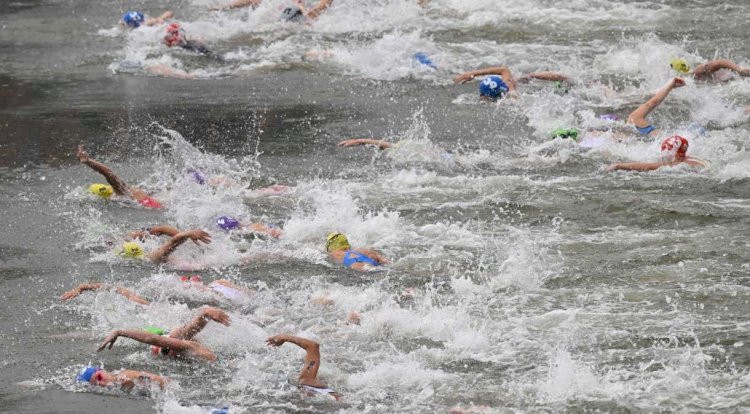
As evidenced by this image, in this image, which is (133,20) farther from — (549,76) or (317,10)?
(549,76)

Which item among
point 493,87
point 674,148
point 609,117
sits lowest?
point 674,148

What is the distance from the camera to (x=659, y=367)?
9570 mm

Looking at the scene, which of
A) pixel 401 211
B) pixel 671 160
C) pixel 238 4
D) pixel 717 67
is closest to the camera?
pixel 401 211

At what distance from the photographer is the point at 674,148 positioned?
46.0 ft

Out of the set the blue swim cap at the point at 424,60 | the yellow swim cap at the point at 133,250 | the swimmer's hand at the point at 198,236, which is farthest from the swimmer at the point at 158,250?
the blue swim cap at the point at 424,60

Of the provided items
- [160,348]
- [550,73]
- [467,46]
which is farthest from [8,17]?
[160,348]

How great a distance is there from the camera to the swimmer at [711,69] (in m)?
16.6

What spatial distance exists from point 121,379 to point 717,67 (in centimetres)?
998

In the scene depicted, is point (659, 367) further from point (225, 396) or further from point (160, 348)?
point (160, 348)

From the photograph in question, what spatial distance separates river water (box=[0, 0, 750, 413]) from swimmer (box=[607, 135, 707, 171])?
158mm

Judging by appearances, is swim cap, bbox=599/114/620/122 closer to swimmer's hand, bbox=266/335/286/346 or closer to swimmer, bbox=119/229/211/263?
swimmer, bbox=119/229/211/263

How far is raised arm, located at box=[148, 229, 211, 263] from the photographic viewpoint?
11.7 m

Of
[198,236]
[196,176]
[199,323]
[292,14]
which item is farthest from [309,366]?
[292,14]

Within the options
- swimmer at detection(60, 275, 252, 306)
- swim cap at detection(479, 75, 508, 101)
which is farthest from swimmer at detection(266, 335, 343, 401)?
swim cap at detection(479, 75, 508, 101)
